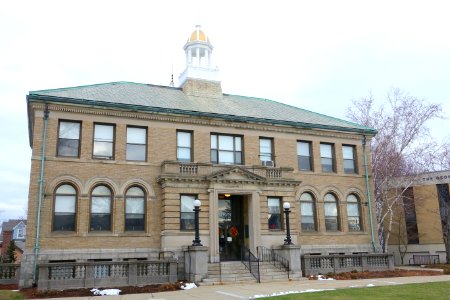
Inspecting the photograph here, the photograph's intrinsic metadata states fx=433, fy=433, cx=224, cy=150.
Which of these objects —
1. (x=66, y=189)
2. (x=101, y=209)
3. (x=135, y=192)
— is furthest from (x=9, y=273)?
(x=135, y=192)

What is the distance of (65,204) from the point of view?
23.2 meters

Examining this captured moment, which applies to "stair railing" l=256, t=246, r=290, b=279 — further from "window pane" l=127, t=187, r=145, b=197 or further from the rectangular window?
the rectangular window

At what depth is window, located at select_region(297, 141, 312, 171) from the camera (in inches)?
1171

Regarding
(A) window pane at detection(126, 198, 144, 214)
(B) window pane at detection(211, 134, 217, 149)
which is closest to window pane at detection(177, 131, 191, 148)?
(B) window pane at detection(211, 134, 217, 149)

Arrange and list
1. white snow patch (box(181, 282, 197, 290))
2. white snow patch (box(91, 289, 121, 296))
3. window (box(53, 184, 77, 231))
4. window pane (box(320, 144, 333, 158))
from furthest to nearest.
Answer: window pane (box(320, 144, 333, 158)) → window (box(53, 184, 77, 231)) → white snow patch (box(181, 282, 197, 290)) → white snow patch (box(91, 289, 121, 296))

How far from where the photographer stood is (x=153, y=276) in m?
20.8

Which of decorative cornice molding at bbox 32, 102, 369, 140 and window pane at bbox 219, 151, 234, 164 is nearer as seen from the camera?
decorative cornice molding at bbox 32, 102, 369, 140

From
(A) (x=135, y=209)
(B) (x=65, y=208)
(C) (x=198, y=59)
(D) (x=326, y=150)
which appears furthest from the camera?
(C) (x=198, y=59)

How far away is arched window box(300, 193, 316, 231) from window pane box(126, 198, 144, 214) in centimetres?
1062

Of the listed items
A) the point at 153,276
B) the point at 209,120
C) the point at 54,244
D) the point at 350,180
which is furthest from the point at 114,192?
the point at 350,180

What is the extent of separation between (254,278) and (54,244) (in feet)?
34.1

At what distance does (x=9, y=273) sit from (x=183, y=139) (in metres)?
11.9

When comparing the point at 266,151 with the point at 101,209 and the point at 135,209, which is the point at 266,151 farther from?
the point at 101,209

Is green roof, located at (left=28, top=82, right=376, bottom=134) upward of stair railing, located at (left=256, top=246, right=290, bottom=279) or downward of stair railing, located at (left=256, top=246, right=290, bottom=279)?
upward
